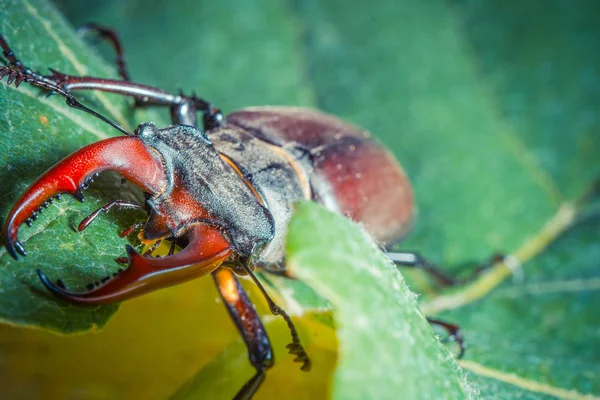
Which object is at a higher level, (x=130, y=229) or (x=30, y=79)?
(x=30, y=79)

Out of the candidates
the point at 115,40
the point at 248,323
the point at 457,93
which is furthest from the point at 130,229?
the point at 457,93

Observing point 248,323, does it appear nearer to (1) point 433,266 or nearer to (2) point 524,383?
(2) point 524,383

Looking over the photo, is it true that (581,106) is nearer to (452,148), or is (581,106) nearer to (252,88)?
(452,148)

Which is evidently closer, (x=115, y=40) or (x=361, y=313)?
(x=361, y=313)

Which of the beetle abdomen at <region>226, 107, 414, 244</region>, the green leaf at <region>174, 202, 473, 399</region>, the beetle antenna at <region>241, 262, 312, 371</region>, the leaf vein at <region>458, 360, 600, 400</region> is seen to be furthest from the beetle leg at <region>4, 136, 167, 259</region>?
the leaf vein at <region>458, 360, 600, 400</region>

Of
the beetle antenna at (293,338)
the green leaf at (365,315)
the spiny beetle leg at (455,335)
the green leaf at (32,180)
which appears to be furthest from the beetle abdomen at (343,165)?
the green leaf at (365,315)
